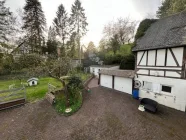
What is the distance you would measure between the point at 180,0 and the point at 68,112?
17012 mm

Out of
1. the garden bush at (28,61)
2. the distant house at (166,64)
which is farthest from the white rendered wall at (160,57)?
the garden bush at (28,61)

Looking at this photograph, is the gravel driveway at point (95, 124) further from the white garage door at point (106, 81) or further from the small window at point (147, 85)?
the white garage door at point (106, 81)

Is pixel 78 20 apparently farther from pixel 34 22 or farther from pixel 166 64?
pixel 166 64

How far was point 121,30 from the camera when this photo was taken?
21688 mm

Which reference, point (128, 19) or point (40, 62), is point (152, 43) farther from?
point (128, 19)

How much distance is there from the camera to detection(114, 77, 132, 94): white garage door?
1019cm

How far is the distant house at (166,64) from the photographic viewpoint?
6609 millimetres

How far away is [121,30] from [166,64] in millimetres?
16954

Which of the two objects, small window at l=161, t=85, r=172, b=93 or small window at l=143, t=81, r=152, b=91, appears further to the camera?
small window at l=143, t=81, r=152, b=91

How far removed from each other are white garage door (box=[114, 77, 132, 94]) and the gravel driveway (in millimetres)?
2567

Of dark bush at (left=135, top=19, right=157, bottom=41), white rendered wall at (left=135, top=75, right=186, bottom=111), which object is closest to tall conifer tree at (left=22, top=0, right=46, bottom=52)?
dark bush at (left=135, top=19, right=157, bottom=41)

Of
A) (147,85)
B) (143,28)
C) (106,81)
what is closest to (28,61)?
(106,81)

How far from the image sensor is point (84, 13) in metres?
20.1

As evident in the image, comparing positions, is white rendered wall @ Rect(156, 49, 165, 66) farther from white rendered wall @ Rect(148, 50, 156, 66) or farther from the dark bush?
the dark bush
